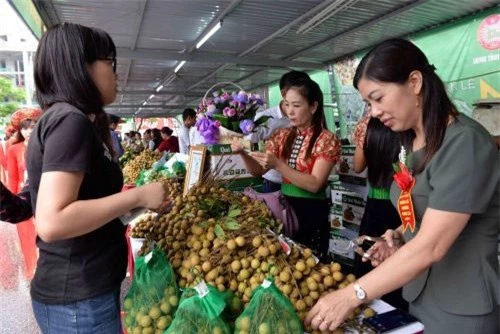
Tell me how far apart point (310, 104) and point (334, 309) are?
133cm

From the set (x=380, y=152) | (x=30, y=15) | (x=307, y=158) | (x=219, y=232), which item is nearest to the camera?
(x=219, y=232)

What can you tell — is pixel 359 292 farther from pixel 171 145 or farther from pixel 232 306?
pixel 171 145

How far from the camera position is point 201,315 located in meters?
0.89

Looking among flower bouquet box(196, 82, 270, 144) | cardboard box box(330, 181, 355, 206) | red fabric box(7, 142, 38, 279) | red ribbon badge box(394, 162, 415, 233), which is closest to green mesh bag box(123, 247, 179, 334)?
red ribbon badge box(394, 162, 415, 233)

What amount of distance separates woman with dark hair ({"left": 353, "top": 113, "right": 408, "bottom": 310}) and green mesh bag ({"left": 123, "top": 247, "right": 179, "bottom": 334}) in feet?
4.61

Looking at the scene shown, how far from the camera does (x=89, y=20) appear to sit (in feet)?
16.0

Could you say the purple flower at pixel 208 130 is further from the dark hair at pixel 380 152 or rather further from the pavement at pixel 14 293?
the pavement at pixel 14 293

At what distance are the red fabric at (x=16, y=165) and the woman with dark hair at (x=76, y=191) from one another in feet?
10.3

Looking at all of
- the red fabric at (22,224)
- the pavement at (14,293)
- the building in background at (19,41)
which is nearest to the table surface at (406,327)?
the building in background at (19,41)

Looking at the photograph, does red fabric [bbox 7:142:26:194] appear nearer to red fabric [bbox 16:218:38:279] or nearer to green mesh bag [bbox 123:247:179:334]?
red fabric [bbox 16:218:38:279]

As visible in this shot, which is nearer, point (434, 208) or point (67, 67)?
point (434, 208)

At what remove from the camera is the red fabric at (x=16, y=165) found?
3.72 metres

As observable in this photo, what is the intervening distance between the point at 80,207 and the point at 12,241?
16.5 feet

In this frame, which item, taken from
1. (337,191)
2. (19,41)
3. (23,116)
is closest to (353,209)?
(337,191)
